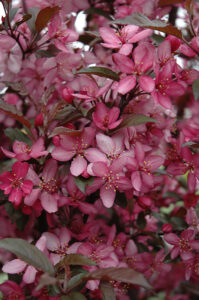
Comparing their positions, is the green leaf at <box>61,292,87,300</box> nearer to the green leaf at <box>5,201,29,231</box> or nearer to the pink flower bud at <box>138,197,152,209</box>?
the green leaf at <box>5,201,29,231</box>

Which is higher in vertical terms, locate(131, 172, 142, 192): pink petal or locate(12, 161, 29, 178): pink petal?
locate(12, 161, 29, 178): pink petal

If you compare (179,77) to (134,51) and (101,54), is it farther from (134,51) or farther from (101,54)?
(101,54)

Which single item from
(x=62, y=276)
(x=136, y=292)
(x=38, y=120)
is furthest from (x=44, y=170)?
(x=136, y=292)

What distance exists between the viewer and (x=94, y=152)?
3.09 ft

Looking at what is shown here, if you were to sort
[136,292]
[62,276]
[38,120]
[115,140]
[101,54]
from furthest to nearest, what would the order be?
[136,292]
[101,54]
[38,120]
[115,140]
[62,276]

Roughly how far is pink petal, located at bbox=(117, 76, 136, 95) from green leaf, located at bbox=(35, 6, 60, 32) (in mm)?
321

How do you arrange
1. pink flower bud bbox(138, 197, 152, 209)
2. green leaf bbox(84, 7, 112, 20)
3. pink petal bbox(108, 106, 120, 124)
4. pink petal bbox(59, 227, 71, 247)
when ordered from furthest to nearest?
green leaf bbox(84, 7, 112, 20), pink flower bud bbox(138, 197, 152, 209), pink petal bbox(59, 227, 71, 247), pink petal bbox(108, 106, 120, 124)

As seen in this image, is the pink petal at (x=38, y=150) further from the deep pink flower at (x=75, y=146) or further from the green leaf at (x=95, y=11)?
the green leaf at (x=95, y=11)

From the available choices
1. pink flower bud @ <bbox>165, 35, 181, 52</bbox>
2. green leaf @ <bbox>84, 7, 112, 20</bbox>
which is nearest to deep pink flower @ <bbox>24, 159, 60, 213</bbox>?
pink flower bud @ <bbox>165, 35, 181, 52</bbox>

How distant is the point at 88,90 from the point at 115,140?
0.17 meters

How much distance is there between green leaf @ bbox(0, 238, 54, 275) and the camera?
29.6 inches

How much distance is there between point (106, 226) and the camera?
56.4 inches

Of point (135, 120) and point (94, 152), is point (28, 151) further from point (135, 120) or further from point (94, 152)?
point (135, 120)

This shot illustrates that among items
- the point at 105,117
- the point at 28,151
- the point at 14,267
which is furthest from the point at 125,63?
the point at 14,267
